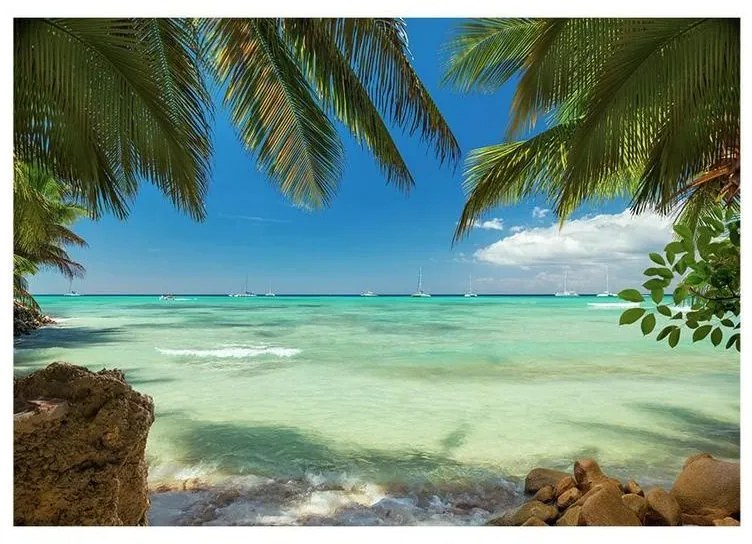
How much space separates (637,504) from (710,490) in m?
0.33

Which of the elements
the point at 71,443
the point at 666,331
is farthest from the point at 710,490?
the point at 71,443

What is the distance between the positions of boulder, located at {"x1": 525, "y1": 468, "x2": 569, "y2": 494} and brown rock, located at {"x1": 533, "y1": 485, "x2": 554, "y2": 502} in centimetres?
12

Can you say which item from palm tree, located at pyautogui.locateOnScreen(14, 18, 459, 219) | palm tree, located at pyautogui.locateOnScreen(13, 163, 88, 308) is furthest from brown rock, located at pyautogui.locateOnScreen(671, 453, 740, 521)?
palm tree, located at pyautogui.locateOnScreen(13, 163, 88, 308)

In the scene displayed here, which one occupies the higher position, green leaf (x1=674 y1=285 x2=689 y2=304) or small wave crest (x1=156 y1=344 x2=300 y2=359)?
green leaf (x1=674 y1=285 x2=689 y2=304)

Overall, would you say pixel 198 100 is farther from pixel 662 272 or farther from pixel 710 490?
pixel 710 490

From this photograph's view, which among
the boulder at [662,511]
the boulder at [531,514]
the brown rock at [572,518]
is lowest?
the boulder at [531,514]

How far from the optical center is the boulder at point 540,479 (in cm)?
245

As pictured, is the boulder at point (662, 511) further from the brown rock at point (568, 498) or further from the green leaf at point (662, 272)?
the green leaf at point (662, 272)

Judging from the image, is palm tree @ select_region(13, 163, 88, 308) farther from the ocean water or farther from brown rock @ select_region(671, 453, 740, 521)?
brown rock @ select_region(671, 453, 740, 521)

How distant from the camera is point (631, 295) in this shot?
4.72 feet

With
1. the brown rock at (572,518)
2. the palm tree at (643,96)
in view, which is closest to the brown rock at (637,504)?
the brown rock at (572,518)

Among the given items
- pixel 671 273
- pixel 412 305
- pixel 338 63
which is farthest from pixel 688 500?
pixel 412 305

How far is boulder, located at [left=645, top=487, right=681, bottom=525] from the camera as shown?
180cm

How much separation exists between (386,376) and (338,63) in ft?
16.3
